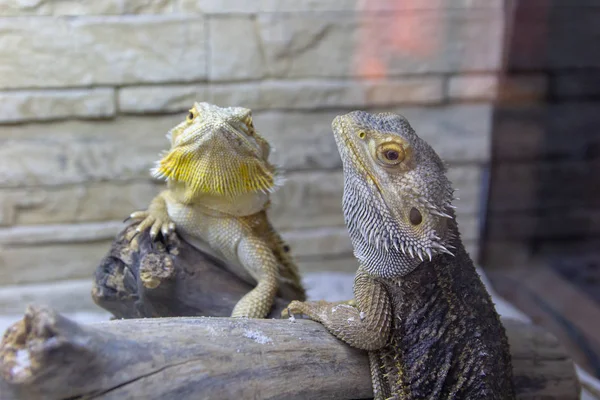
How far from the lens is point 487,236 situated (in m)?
3.73

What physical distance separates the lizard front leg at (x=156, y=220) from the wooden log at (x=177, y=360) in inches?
23.6

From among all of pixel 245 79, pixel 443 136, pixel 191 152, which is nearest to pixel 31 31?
pixel 245 79

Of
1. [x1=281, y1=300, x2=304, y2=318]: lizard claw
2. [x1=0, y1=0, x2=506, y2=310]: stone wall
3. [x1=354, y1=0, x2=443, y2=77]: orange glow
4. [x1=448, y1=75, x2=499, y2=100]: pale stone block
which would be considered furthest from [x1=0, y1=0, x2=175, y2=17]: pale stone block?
[x1=281, y1=300, x2=304, y2=318]: lizard claw

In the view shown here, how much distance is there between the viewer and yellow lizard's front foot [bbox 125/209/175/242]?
212 cm

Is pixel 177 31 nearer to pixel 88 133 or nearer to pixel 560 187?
pixel 88 133

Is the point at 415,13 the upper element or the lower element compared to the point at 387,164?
upper

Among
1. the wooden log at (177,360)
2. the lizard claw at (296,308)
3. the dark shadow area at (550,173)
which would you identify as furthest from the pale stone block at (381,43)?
the wooden log at (177,360)

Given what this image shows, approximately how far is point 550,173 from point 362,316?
2183mm

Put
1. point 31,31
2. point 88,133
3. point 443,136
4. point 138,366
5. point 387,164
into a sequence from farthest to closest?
point 443,136
point 88,133
point 31,31
point 387,164
point 138,366

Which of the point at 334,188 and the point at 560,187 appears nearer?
the point at 560,187

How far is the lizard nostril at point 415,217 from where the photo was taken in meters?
1.70

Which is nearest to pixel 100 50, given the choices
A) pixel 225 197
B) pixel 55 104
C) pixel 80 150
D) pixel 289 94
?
pixel 55 104

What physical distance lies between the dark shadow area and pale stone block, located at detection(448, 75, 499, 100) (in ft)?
0.21

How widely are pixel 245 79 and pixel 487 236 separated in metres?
1.88
